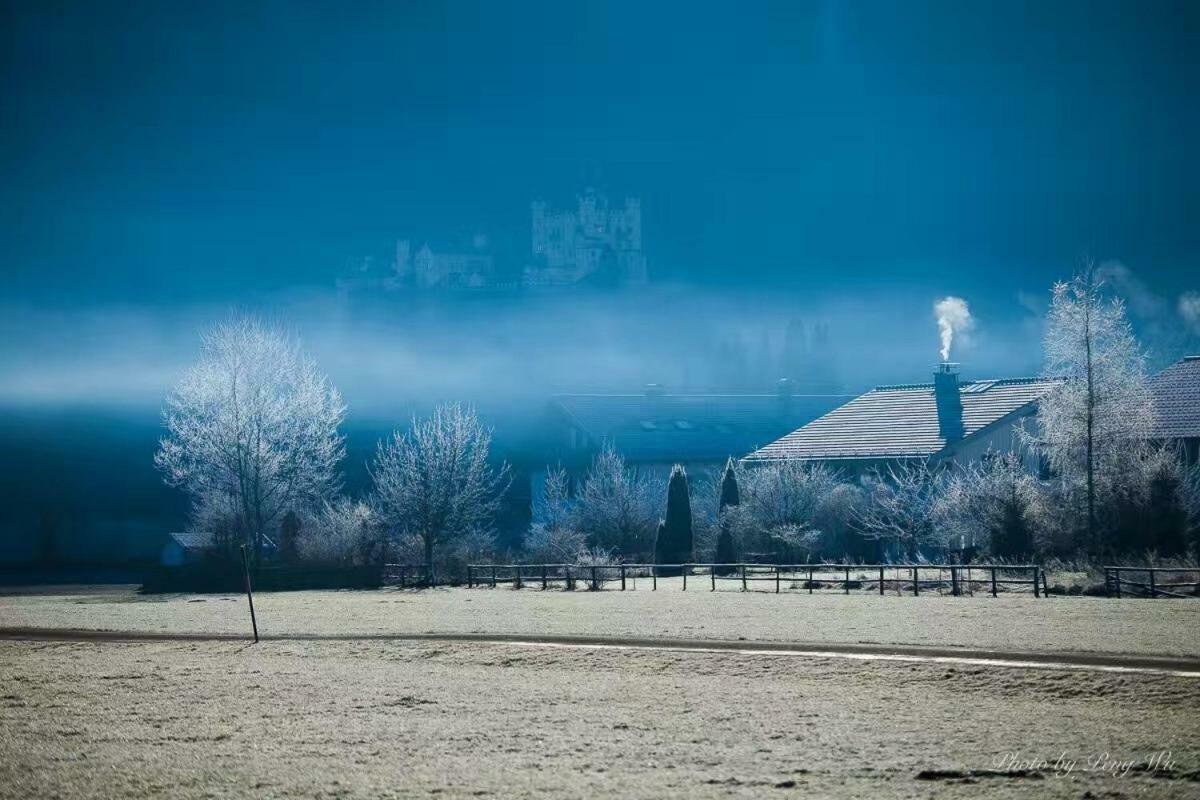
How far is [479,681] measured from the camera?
2328 cm

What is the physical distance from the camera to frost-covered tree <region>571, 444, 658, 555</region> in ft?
202

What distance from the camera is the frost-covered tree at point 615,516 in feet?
202

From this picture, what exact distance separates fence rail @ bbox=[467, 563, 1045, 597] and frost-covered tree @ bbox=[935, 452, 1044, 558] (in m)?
1.89

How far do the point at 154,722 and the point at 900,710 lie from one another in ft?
39.1

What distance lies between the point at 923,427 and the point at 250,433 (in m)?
36.2

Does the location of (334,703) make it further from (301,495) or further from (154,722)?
(301,495)

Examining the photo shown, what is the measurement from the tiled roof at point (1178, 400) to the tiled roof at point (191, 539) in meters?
48.3

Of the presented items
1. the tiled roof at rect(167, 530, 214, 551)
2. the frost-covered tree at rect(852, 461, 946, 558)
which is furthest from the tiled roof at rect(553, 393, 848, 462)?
the tiled roof at rect(167, 530, 214, 551)

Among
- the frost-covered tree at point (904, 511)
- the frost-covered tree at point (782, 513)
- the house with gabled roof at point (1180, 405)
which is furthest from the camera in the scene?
the frost-covered tree at point (782, 513)

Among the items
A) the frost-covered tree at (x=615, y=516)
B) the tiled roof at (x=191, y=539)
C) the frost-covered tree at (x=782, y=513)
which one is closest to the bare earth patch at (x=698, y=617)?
the frost-covered tree at (x=782, y=513)

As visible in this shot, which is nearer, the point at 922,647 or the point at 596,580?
the point at 922,647

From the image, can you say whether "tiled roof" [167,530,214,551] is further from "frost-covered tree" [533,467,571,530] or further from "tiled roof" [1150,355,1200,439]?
"tiled roof" [1150,355,1200,439]

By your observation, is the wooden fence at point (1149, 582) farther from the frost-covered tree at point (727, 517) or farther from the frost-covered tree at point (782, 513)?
the frost-covered tree at point (782, 513)

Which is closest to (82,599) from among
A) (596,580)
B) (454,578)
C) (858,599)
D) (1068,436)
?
(454,578)
